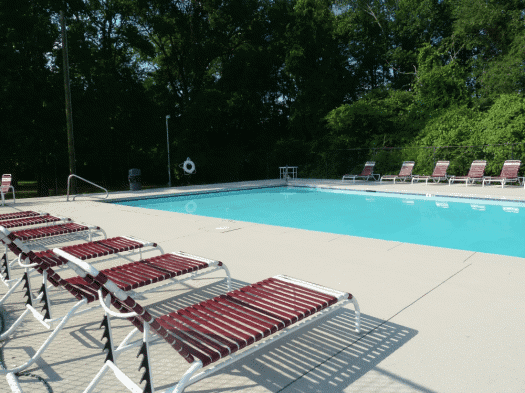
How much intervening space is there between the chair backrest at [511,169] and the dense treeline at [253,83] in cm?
151

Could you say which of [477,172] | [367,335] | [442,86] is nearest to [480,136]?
[477,172]

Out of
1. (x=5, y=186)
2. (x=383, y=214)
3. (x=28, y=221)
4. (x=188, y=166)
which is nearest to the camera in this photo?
(x=28, y=221)

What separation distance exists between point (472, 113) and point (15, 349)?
19.8 m

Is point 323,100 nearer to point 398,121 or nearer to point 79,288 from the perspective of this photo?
point 398,121

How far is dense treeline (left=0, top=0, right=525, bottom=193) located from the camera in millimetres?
16141

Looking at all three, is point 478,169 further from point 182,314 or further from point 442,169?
point 182,314

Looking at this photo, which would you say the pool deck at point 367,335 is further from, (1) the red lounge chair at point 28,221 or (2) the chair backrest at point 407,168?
(2) the chair backrest at point 407,168

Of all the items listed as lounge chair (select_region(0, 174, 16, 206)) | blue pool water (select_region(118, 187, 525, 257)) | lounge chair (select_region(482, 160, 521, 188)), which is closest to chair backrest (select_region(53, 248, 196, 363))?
blue pool water (select_region(118, 187, 525, 257))

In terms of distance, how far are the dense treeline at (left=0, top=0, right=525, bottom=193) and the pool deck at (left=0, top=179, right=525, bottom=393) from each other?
41.7 feet

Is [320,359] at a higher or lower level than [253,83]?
lower

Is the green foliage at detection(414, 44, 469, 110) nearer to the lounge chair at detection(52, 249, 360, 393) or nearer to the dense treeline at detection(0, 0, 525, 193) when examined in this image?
the dense treeline at detection(0, 0, 525, 193)

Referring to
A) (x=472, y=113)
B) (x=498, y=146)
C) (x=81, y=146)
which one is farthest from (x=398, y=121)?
(x=81, y=146)

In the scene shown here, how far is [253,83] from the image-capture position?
23438 millimetres

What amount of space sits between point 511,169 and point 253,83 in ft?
49.6
